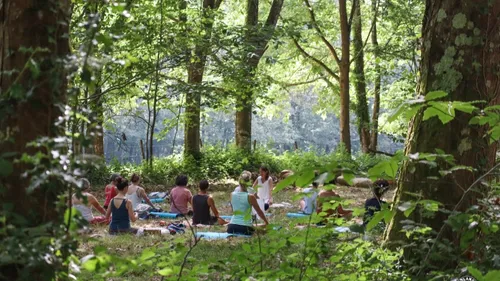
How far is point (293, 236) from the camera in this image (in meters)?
3.74

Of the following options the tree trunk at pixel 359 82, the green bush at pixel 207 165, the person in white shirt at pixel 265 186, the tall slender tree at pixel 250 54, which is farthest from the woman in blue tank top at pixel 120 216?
the tree trunk at pixel 359 82

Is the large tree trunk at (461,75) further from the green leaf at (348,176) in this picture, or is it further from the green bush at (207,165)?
the green bush at (207,165)

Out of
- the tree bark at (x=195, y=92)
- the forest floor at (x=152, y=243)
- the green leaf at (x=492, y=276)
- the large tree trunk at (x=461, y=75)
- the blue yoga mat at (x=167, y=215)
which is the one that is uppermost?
the tree bark at (x=195, y=92)

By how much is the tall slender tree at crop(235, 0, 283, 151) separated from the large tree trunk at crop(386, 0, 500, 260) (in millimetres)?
8072

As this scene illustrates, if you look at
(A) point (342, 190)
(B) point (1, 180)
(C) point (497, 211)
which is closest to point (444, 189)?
(C) point (497, 211)

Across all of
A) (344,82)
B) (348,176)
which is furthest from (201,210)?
(344,82)

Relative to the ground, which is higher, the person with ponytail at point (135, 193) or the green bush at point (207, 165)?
the green bush at point (207, 165)

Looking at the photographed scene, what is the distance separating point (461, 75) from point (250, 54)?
893 cm

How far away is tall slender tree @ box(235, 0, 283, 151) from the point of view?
14.3 meters

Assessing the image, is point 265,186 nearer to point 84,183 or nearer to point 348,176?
point 84,183

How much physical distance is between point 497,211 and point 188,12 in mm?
12494

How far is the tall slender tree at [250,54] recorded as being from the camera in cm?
1434

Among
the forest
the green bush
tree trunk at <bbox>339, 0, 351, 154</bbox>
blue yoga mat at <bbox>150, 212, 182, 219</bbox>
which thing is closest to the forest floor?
the forest

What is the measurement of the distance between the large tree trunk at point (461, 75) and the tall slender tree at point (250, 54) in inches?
318
